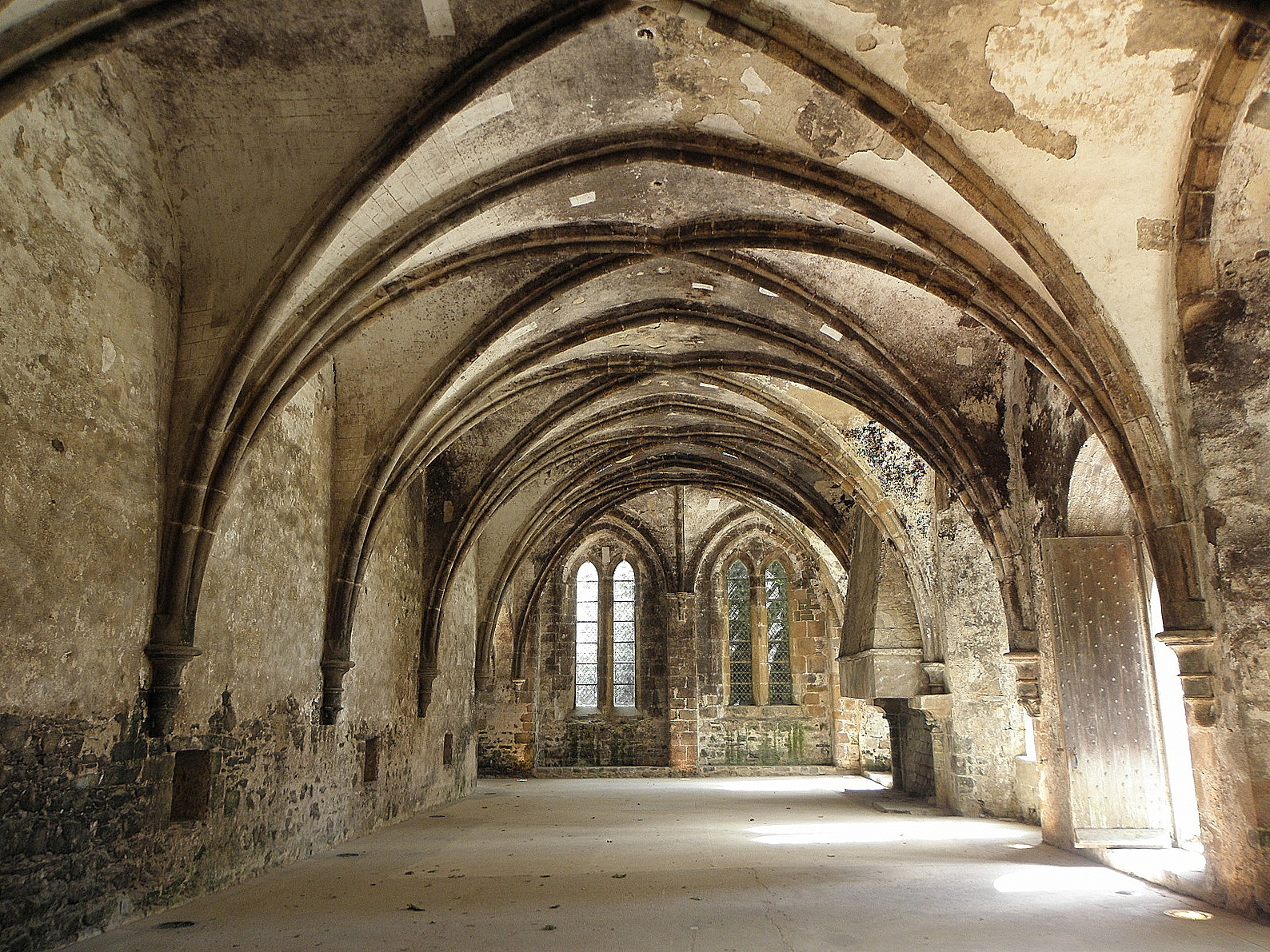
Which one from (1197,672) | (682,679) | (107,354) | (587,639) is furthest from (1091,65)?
(587,639)

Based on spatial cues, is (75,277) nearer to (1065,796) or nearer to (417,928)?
(417,928)

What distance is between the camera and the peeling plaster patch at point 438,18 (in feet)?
15.2

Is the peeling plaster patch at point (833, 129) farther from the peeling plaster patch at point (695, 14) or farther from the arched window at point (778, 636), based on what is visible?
the arched window at point (778, 636)

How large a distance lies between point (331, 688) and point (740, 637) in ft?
36.3

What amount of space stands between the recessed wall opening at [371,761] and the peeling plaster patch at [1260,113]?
326 inches

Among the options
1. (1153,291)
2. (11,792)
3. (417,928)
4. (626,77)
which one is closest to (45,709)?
(11,792)

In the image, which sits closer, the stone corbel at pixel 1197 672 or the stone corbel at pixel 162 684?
the stone corbel at pixel 1197 672

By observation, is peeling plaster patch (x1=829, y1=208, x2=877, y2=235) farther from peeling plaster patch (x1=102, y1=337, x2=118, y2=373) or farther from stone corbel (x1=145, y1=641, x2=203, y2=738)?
stone corbel (x1=145, y1=641, x2=203, y2=738)

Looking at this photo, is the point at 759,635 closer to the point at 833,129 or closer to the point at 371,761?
the point at 371,761

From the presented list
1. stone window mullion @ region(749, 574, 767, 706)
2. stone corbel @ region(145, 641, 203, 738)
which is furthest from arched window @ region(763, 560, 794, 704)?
stone corbel @ region(145, 641, 203, 738)

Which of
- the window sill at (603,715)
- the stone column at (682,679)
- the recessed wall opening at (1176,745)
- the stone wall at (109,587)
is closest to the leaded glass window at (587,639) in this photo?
the window sill at (603,715)

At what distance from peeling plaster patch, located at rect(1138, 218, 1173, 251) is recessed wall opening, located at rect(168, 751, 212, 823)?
20.9ft

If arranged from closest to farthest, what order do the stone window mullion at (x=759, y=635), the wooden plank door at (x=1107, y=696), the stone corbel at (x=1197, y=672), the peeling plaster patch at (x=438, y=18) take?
1. the peeling plaster patch at (x=438, y=18)
2. the stone corbel at (x=1197, y=672)
3. the wooden plank door at (x=1107, y=696)
4. the stone window mullion at (x=759, y=635)

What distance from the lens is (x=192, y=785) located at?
5.95 metres
